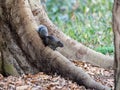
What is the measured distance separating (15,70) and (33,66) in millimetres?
241

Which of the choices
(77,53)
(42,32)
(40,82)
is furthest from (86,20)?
(40,82)

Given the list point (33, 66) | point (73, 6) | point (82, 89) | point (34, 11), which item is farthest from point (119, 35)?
point (73, 6)

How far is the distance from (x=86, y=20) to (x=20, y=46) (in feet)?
24.1

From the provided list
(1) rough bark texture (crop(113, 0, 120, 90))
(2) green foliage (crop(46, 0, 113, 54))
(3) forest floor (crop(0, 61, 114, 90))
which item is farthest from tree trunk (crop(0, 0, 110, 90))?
(2) green foliage (crop(46, 0, 113, 54))

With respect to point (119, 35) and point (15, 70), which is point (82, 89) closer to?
point (15, 70)

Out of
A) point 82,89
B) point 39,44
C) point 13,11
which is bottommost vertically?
point 82,89

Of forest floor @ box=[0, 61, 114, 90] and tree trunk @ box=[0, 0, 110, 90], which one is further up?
tree trunk @ box=[0, 0, 110, 90]

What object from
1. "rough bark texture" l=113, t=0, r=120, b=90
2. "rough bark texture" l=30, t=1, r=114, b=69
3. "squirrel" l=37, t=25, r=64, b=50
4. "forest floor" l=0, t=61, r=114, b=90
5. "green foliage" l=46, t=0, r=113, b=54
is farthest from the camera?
"green foliage" l=46, t=0, r=113, b=54

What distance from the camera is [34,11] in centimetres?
726

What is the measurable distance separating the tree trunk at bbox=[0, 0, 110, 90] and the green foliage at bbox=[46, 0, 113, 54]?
2.68m

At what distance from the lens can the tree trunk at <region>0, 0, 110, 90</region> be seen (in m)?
6.49

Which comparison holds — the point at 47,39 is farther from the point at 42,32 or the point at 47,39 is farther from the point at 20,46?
the point at 20,46

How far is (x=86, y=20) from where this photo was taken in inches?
543

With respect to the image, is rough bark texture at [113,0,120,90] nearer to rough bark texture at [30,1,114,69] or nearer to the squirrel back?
the squirrel back
